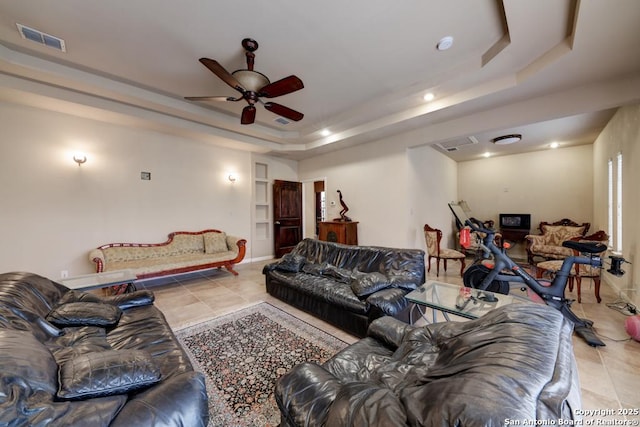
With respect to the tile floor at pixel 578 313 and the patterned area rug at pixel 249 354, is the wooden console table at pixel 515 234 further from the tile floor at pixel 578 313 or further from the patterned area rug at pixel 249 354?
the patterned area rug at pixel 249 354

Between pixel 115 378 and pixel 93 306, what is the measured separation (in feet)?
4.14

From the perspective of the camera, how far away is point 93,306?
1.92m

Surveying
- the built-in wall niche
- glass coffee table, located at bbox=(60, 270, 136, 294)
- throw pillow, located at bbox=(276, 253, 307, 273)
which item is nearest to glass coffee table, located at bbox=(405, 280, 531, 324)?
throw pillow, located at bbox=(276, 253, 307, 273)

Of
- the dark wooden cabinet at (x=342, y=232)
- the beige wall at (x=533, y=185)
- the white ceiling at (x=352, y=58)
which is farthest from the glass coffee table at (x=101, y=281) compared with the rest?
the beige wall at (x=533, y=185)

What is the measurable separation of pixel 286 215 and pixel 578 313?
5.76m

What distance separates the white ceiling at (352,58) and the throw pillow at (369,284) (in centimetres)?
261

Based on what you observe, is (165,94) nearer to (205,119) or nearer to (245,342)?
(205,119)

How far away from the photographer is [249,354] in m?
2.23

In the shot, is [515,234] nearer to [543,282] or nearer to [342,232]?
[543,282]

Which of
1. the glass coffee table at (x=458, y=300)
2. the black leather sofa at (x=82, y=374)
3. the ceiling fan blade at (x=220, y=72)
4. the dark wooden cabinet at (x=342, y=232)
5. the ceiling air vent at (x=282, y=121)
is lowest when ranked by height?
the glass coffee table at (x=458, y=300)

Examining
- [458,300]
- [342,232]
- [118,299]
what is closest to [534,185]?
[342,232]

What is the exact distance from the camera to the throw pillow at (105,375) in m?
0.97

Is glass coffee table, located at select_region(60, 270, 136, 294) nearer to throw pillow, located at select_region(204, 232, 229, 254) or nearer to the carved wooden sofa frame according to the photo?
the carved wooden sofa frame

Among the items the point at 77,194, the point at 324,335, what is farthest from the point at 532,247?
the point at 77,194
